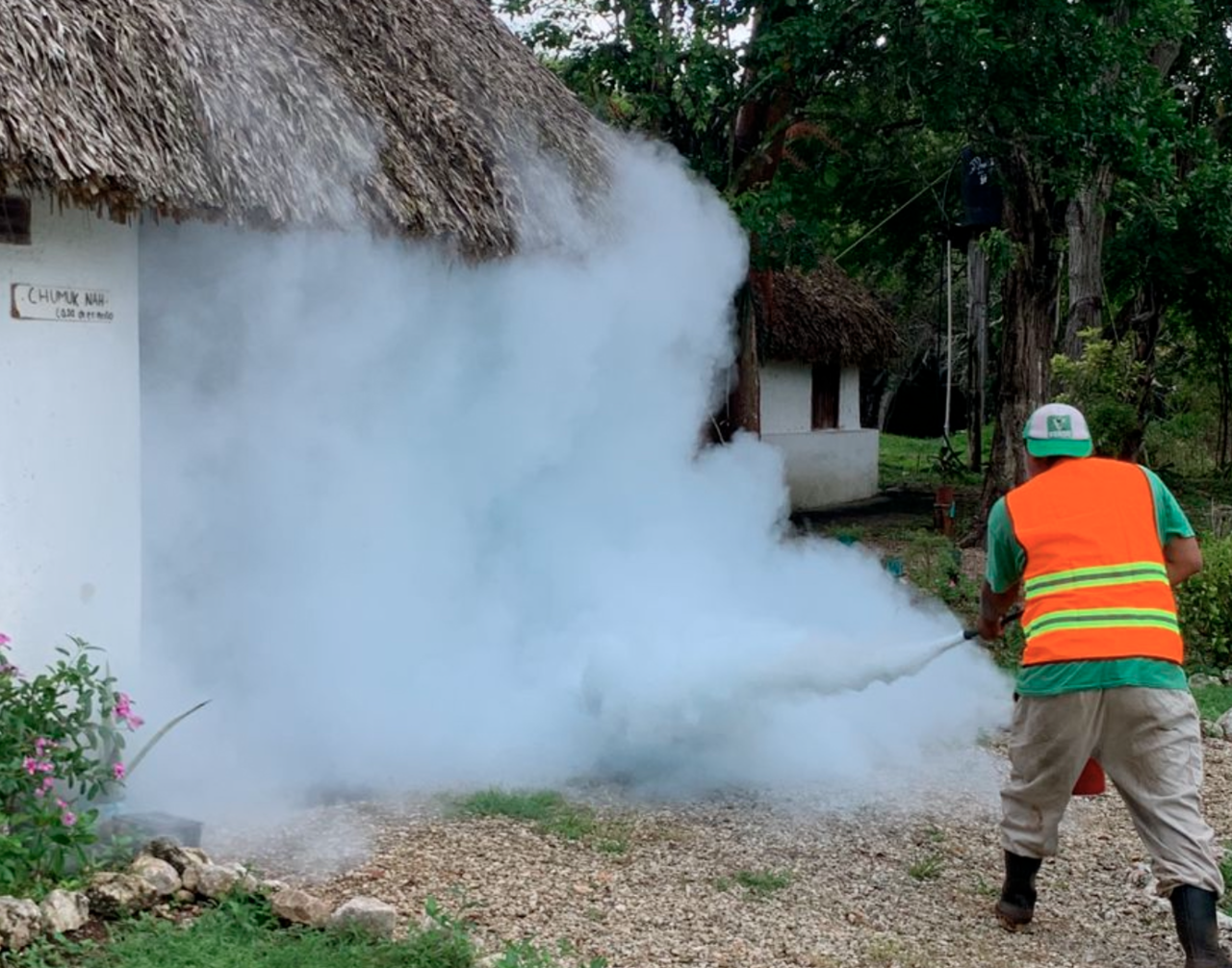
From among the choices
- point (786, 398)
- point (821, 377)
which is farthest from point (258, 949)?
point (821, 377)

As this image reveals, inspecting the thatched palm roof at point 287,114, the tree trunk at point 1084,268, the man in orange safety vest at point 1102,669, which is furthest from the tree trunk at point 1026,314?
the man in orange safety vest at point 1102,669

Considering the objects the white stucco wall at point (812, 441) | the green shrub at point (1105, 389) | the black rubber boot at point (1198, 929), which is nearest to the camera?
→ the black rubber boot at point (1198, 929)

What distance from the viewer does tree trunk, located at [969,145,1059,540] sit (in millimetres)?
12844

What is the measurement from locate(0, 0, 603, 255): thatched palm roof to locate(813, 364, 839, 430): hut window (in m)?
10.6

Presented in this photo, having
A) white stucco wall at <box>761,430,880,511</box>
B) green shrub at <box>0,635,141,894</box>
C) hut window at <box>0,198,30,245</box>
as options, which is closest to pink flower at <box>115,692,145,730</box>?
green shrub at <box>0,635,141,894</box>

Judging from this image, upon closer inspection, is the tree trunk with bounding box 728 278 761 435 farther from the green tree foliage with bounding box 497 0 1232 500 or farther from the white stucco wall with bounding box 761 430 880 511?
the white stucco wall with bounding box 761 430 880 511

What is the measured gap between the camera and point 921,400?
31.3 metres

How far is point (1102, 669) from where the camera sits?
4688 millimetres

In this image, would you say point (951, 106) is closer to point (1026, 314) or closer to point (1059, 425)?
point (1026, 314)

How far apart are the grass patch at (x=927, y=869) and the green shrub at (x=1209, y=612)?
4.78 m

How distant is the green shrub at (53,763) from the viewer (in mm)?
4316

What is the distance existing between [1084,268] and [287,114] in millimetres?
9779

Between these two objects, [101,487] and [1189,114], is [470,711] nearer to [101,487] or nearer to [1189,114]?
[101,487]

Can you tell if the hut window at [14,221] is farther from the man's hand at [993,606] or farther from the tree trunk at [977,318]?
the tree trunk at [977,318]
